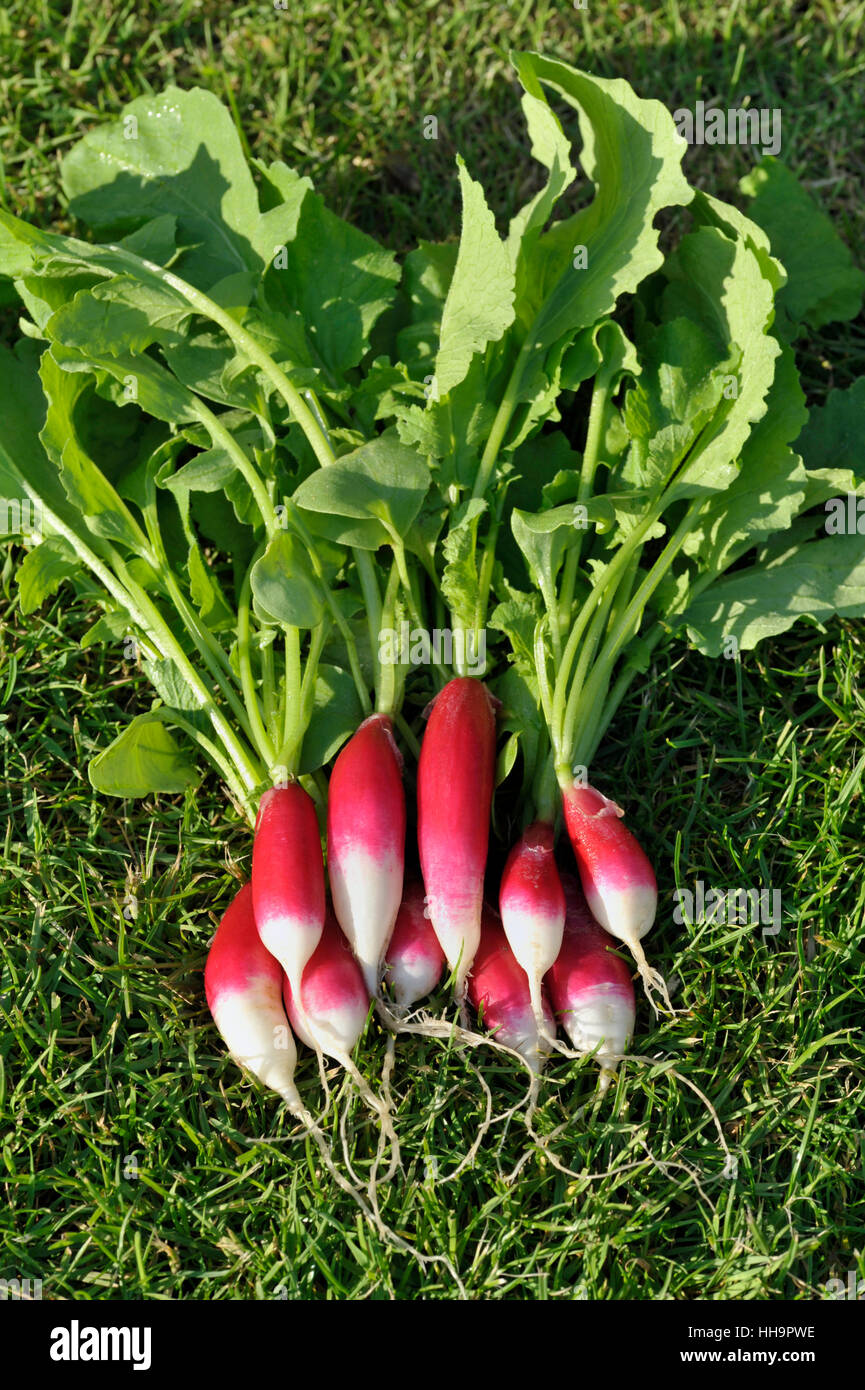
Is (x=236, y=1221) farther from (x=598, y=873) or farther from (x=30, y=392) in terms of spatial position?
(x=30, y=392)

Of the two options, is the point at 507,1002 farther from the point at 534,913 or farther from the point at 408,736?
the point at 408,736

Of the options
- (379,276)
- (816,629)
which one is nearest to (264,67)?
(379,276)

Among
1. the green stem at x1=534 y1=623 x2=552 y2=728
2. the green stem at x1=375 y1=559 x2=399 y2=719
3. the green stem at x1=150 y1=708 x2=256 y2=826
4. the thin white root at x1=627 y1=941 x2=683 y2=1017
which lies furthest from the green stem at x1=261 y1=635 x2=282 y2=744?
the thin white root at x1=627 y1=941 x2=683 y2=1017

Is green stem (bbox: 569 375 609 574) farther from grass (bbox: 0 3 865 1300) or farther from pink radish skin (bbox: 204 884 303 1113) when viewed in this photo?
pink radish skin (bbox: 204 884 303 1113)

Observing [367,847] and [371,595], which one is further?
[371,595]

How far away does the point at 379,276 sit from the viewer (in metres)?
2.94

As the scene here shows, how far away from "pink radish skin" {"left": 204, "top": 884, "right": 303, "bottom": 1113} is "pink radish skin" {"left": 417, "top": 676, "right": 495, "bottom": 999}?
41 centimetres

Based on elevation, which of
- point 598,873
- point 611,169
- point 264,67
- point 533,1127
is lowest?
point 533,1127

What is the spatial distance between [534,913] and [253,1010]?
2.20 ft

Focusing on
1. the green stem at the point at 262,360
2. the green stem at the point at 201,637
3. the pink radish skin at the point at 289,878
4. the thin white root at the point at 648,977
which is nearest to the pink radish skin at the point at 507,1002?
the thin white root at the point at 648,977

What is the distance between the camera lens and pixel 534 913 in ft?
8.07

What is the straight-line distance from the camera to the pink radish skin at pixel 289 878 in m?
2.43

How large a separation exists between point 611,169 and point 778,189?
66 cm

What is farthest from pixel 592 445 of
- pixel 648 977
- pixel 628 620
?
pixel 648 977
